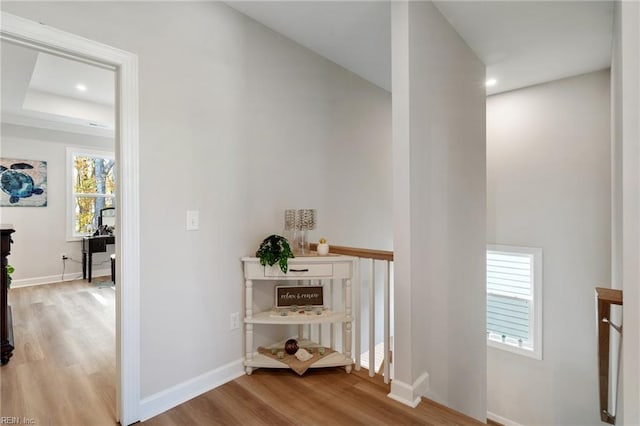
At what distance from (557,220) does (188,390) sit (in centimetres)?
416

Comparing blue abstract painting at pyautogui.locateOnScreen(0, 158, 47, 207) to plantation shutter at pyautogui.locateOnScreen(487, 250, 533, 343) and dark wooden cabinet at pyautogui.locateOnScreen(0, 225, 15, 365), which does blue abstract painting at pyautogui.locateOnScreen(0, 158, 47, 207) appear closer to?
dark wooden cabinet at pyautogui.locateOnScreen(0, 225, 15, 365)

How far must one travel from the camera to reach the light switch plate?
6.62ft

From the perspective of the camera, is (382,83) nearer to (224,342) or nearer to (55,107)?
(224,342)

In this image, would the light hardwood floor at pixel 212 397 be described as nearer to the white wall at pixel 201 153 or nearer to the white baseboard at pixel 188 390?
the white baseboard at pixel 188 390

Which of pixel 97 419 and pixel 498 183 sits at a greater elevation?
pixel 498 183

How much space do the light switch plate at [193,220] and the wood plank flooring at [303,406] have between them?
106cm

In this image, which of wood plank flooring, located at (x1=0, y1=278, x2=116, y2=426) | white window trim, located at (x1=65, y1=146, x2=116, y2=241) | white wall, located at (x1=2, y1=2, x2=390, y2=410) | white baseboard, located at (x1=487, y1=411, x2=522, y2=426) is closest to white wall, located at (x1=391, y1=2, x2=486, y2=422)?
white wall, located at (x1=2, y1=2, x2=390, y2=410)

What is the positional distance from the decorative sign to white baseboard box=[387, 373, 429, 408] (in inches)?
29.3

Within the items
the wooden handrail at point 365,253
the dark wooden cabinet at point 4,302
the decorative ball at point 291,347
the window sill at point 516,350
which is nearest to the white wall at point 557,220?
the window sill at point 516,350

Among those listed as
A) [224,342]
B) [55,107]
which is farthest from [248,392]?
[55,107]

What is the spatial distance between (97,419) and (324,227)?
2.10m

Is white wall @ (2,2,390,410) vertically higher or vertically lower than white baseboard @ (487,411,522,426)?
higher

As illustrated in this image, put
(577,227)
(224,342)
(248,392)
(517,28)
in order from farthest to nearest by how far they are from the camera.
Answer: (577,227) < (517,28) < (224,342) < (248,392)

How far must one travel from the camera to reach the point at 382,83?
371 cm
